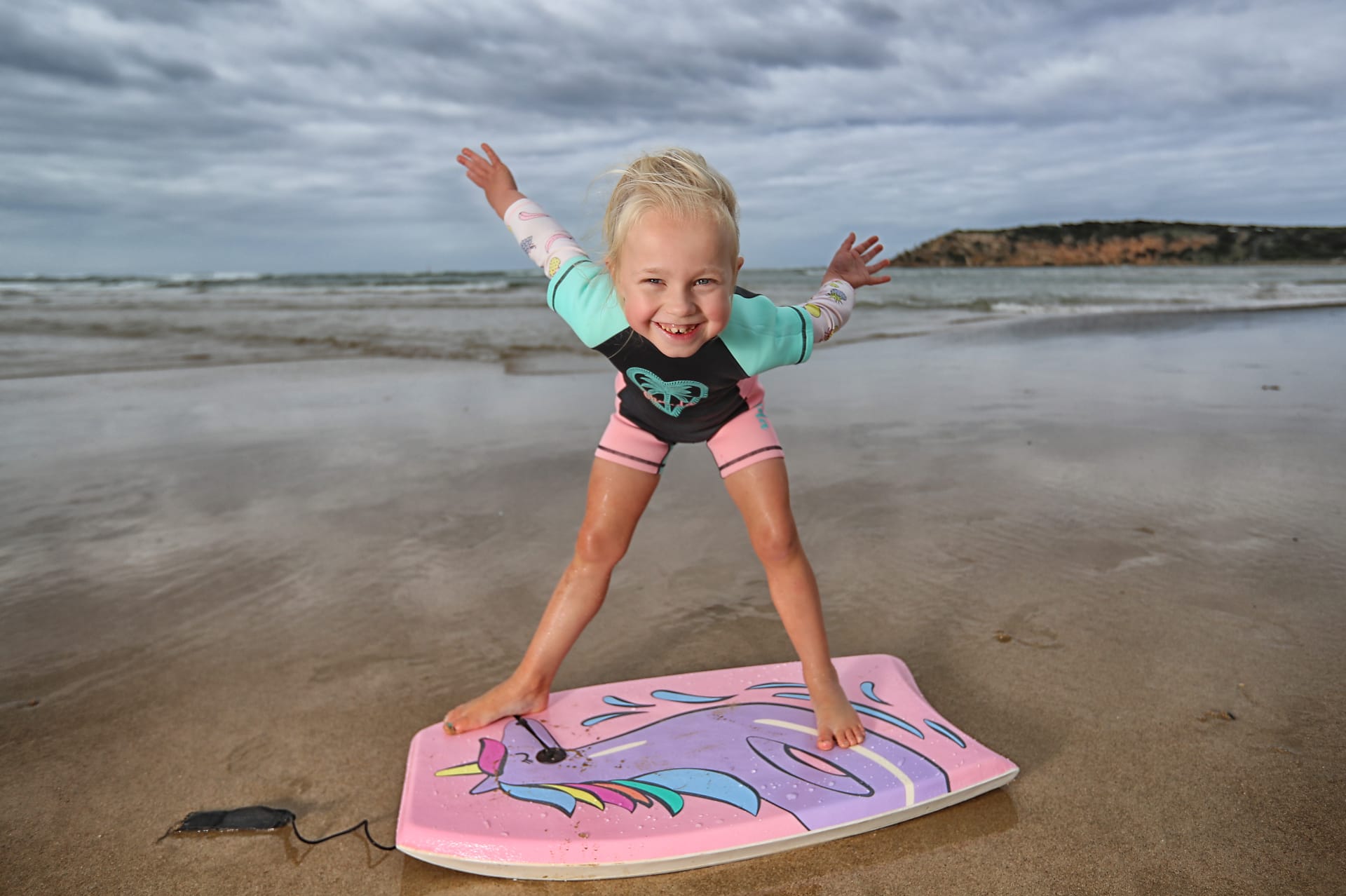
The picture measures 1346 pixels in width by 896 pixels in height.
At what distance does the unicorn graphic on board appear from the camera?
7.26ft

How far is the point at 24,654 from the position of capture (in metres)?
3.06

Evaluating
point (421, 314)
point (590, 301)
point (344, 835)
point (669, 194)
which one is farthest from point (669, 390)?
point (421, 314)

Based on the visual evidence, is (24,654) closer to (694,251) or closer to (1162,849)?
(694,251)

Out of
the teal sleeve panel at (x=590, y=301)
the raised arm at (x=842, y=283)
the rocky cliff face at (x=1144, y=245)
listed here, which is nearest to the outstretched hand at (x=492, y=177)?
the teal sleeve panel at (x=590, y=301)

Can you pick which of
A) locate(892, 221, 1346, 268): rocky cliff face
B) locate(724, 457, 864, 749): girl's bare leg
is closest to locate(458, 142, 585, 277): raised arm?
locate(724, 457, 864, 749): girl's bare leg

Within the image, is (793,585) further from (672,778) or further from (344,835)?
(344,835)

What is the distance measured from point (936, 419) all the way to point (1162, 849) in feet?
15.5

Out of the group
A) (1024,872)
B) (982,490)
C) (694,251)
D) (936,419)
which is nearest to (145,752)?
(694,251)

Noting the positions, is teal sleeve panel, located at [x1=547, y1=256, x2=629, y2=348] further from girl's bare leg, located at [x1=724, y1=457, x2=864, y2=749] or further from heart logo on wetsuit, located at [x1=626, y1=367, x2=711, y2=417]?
girl's bare leg, located at [x1=724, y1=457, x2=864, y2=749]

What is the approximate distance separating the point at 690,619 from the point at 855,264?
153 centimetres

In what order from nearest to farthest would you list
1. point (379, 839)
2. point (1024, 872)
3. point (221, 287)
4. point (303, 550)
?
1. point (1024, 872)
2. point (379, 839)
3. point (303, 550)
4. point (221, 287)

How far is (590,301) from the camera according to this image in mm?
2371

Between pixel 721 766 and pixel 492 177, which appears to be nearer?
pixel 721 766

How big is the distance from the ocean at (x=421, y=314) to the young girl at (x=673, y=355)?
22.4ft
